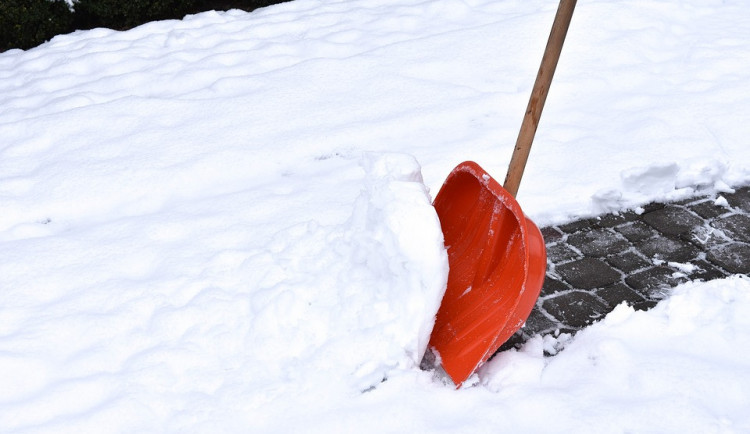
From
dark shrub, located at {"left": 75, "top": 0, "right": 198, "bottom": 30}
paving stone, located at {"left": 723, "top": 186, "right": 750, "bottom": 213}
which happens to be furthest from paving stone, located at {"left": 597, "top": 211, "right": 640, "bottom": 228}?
dark shrub, located at {"left": 75, "top": 0, "right": 198, "bottom": 30}

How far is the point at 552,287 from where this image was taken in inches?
119

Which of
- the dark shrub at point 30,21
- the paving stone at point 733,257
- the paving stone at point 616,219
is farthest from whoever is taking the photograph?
the dark shrub at point 30,21

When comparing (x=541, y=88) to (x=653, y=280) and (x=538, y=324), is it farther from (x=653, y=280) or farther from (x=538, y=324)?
(x=653, y=280)

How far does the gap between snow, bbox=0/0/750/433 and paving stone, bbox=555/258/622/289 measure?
1.04 ft

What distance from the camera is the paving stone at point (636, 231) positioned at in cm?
332

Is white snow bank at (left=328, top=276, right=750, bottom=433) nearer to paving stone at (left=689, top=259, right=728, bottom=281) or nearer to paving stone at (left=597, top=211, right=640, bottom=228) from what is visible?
paving stone at (left=689, top=259, right=728, bottom=281)

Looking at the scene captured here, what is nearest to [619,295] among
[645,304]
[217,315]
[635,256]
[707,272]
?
[645,304]

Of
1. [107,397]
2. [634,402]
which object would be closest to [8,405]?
[107,397]

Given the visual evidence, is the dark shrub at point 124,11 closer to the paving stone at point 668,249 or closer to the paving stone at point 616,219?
the paving stone at point 616,219

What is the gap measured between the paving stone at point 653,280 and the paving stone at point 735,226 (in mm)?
457

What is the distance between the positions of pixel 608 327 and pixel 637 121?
190 centimetres

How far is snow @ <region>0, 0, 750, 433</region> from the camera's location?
7.82ft

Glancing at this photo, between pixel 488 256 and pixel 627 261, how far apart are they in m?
0.92

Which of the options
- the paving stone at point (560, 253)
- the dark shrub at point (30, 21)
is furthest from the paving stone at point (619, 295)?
the dark shrub at point (30, 21)
